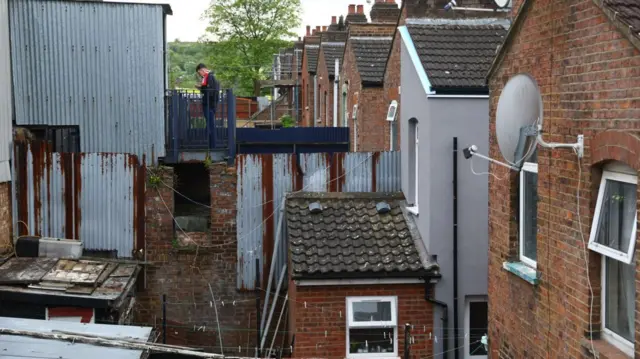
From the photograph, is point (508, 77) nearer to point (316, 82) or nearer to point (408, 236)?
point (408, 236)

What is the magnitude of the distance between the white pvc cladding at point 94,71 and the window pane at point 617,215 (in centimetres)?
920

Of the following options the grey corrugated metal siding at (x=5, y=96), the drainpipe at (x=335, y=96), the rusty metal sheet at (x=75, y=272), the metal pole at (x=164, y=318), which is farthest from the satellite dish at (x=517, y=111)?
the drainpipe at (x=335, y=96)

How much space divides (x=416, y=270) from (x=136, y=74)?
6156 millimetres

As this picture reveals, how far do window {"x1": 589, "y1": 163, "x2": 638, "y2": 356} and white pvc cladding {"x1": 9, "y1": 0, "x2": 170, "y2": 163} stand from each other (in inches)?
362

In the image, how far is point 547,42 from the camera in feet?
22.8

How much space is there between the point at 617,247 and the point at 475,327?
6.29m

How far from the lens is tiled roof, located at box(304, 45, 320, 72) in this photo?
1385 inches

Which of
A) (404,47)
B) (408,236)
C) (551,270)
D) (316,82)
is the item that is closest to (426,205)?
(408,236)

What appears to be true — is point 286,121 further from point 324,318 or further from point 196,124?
point 324,318

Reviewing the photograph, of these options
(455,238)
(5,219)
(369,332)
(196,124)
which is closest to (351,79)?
Answer: (196,124)

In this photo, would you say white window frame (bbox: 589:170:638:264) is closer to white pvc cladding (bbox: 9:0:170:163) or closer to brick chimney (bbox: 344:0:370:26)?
white pvc cladding (bbox: 9:0:170:163)

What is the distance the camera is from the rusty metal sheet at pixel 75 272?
10812 millimetres

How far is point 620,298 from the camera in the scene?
5926mm

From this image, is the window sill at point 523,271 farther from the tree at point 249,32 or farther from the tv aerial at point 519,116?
the tree at point 249,32
